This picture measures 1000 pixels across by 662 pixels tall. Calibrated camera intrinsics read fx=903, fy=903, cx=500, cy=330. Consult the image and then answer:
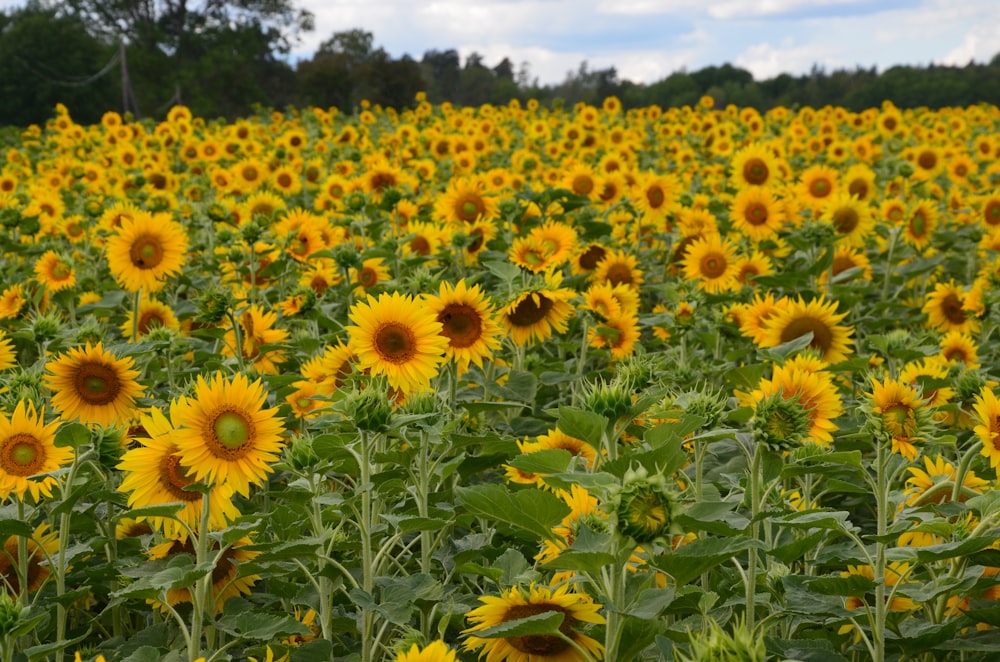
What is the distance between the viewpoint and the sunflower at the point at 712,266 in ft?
16.1

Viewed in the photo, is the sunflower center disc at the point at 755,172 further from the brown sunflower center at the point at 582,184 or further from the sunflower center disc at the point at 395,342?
the sunflower center disc at the point at 395,342

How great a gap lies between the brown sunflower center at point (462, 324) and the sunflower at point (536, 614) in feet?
3.43

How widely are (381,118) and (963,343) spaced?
42.5 ft

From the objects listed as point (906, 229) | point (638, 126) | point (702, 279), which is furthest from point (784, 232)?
point (638, 126)

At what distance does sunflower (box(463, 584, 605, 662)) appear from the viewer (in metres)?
1.77

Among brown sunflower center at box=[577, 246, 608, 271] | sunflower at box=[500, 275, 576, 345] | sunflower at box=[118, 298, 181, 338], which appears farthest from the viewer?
brown sunflower center at box=[577, 246, 608, 271]

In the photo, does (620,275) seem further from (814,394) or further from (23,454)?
(23,454)

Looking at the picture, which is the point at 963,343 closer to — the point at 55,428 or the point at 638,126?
the point at 55,428

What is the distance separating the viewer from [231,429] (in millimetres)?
2043

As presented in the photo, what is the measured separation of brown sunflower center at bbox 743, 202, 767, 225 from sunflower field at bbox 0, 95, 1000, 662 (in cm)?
2

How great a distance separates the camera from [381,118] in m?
15.5

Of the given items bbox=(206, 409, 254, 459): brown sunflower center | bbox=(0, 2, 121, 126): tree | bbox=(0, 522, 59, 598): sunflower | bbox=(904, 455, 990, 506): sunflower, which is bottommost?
bbox=(0, 522, 59, 598): sunflower

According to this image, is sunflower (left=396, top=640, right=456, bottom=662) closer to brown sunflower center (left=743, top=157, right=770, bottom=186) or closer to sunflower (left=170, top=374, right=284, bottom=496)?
sunflower (left=170, top=374, right=284, bottom=496)

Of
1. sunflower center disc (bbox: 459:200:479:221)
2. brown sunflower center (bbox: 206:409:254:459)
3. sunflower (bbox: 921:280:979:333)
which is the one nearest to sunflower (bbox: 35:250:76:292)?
sunflower center disc (bbox: 459:200:479:221)
